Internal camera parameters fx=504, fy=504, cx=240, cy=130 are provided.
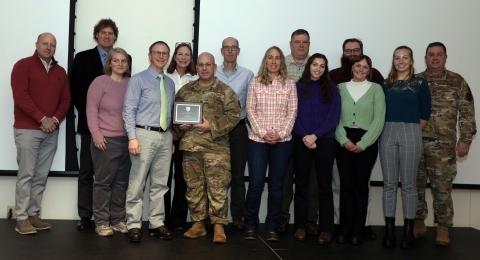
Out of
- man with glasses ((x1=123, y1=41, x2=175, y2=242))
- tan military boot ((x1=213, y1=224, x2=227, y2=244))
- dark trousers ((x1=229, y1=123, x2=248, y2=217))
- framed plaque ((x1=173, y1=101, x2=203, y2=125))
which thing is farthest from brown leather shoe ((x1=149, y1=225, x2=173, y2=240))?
framed plaque ((x1=173, y1=101, x2=203, y2=125))

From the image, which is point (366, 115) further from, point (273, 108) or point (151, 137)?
point (151, 137)

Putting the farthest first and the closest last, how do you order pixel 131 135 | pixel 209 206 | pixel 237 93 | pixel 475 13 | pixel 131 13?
1. pixel 475 13
2. pixel 131 13
3. pixel 237 93
4. pixel 209 206
5. pixel 131 135

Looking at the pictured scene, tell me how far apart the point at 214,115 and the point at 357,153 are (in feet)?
4.25

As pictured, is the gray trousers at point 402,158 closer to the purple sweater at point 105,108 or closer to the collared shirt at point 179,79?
the collared shirt at point 179,79

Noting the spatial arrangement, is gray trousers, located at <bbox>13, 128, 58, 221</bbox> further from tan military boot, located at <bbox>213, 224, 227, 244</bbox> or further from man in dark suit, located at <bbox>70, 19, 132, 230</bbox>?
tan military boot, located at <bbox>213, 224, 227, 244</bbox>

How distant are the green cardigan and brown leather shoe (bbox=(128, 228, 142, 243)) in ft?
6.19

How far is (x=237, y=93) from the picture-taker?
4789 mm

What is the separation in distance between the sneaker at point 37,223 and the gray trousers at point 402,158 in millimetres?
3074

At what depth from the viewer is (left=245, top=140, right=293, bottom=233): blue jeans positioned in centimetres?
438

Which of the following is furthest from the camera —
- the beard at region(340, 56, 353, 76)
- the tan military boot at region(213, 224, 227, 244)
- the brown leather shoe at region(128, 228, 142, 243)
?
the beard at region(340, 56, 353, 76)

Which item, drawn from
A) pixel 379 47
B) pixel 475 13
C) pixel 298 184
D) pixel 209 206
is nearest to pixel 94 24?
pixel 209 206

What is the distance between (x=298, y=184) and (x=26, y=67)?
2625 millimetres

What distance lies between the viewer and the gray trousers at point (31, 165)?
14.6ft

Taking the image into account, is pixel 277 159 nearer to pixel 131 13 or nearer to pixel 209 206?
pixel 209 206
